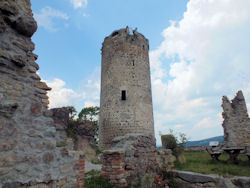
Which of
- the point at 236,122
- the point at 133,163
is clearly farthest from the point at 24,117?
the point at 236,122

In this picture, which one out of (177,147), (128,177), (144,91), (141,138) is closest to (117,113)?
(144,91)

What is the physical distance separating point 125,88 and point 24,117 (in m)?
10.7

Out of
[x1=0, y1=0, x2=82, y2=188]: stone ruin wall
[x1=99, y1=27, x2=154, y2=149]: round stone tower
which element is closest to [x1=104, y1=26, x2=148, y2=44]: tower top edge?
[x1=99, y1=27, x2=154, y2=149]: round stone tower

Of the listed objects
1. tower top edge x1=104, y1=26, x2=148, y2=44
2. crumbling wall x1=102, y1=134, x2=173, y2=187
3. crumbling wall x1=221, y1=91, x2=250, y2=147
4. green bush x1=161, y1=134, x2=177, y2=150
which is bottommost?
crumbling wall x1=102, y1=134, x2=173, y2=187

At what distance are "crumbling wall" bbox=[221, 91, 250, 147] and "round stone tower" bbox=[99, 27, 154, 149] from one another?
4.96 metres

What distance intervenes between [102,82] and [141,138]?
373 inches

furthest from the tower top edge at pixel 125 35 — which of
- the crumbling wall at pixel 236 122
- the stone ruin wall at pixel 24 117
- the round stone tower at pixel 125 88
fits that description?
the stone ruin wall at pixel 24 117

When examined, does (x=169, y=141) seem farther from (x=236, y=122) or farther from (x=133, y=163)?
(x=236, y=122)

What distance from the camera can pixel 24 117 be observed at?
7.73 ft

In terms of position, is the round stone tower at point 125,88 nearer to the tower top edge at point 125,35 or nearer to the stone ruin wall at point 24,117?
the tower top edge at point 125,35

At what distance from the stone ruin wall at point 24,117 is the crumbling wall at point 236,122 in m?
11.0

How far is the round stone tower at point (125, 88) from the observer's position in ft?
40.6

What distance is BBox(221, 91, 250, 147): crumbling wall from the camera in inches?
411

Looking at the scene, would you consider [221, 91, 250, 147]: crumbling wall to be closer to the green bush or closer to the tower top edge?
the green bush
